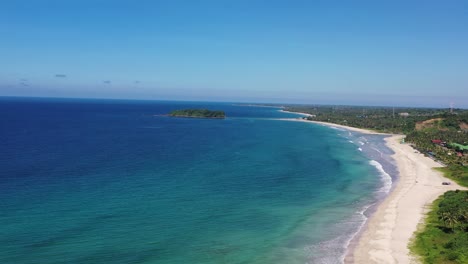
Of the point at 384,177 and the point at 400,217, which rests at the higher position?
the point at 384,177

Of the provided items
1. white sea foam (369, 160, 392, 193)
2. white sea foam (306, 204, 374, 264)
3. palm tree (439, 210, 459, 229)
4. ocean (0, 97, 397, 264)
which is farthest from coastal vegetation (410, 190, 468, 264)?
white sea foam (369, 160, 392, 193)

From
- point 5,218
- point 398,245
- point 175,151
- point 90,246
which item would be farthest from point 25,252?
point 175,151

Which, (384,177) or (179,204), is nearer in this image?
(179,204)

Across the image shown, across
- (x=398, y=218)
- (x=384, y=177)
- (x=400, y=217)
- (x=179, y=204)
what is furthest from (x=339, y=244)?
(x=384, y=177)

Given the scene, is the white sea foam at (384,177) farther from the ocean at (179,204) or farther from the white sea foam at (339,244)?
the white sea foam at (339,244)

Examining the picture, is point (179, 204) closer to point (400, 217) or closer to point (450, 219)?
point (400, 217)
